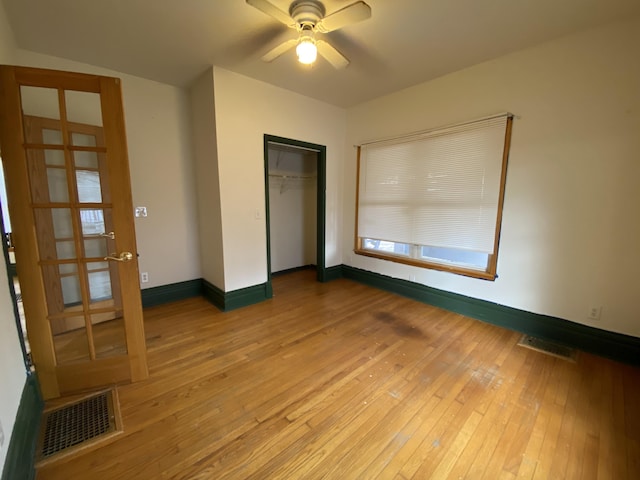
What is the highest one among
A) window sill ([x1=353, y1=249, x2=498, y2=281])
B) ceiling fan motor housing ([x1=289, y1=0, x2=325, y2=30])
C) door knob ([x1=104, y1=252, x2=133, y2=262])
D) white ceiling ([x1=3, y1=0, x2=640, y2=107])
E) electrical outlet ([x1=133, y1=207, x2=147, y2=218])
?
white ceiling ([x1=3, y1=0, x2=640, y2=107])

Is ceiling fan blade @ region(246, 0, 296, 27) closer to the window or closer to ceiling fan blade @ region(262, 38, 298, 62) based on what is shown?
ceiling fan blade @ region(262, 38, 298, 62)

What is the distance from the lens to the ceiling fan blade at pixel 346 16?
66.7 inches

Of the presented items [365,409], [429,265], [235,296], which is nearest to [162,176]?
[235,296]

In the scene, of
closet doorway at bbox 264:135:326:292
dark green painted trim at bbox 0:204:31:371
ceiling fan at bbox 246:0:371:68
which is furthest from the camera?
closet doorway at bbox 264:135:326:292

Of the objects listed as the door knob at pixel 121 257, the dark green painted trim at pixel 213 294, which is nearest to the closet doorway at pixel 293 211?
the dark green painted trim at pixel 213 294

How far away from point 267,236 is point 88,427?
2426mm

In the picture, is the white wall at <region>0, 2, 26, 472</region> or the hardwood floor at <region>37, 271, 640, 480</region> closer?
the white wall at <region>0, 2, 26, 472</region>

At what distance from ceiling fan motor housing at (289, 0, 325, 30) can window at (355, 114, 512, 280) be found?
1929 millimetres

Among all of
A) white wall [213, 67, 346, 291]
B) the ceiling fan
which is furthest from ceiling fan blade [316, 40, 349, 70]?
white wall [213, 67, 346, 291]

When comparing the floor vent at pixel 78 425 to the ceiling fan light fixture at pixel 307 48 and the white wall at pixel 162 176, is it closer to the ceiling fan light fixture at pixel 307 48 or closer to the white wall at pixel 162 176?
the white wall at pixel 162 176

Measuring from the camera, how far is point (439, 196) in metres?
3.28

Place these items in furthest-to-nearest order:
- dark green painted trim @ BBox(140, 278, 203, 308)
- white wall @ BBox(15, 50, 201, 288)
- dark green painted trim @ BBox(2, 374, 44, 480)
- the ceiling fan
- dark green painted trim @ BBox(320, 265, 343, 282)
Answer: dark green painted trim @ BBox(320, 265, 343, 282), dark green painted trim @ BBox(140, 278, 203, 308), white wall @ BBox(15, 50, 201, 288), the ceiling fan, dark green painted trim @ BBox(2, 374, 44, 480)

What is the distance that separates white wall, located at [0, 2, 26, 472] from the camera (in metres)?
1.28

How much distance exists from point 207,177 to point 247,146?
0.65 metres
